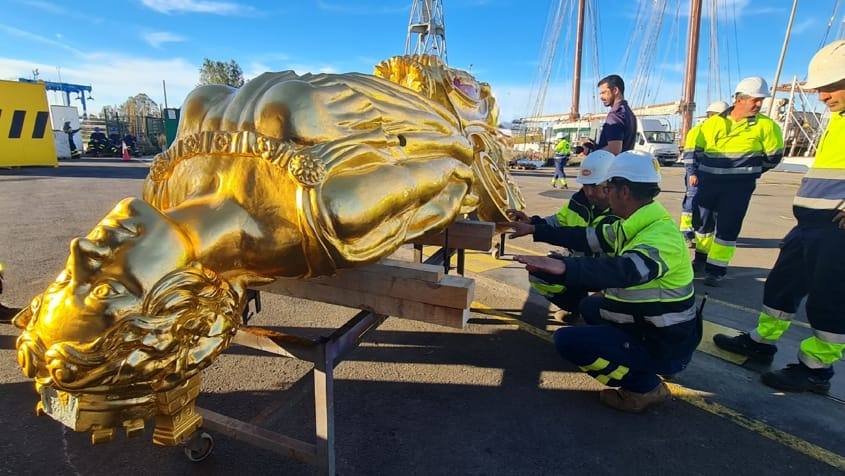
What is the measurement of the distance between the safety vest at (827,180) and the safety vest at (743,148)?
157 centimetres

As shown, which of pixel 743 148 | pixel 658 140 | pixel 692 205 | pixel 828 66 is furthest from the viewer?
pixel 658 140

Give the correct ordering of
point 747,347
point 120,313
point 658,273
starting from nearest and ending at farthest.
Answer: point 120,313 < point 658,273 < point 747,347

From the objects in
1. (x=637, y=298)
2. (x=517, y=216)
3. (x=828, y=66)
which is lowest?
(x=637, y=298)

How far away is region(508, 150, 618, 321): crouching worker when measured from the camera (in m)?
2.66

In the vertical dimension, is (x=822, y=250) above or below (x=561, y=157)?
below

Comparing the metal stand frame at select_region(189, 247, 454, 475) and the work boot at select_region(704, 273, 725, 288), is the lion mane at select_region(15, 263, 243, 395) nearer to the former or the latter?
the metal stand frame at select_region(189, 247, 454, 475)

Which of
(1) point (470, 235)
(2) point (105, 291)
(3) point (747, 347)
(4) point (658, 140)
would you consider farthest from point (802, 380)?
(4) point (658, 140)

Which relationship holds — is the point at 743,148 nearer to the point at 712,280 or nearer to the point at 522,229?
the point at 712,280

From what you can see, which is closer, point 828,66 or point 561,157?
point 828,66

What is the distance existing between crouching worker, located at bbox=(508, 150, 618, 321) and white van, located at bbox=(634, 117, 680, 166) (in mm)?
22836

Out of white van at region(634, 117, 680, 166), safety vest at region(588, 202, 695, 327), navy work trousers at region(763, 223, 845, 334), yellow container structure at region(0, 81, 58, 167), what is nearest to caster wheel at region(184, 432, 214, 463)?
safety vest at region(588, 202, 695, 327)

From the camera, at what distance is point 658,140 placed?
24.2 metres

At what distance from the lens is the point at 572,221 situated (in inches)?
127

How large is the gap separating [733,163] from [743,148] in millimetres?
144
